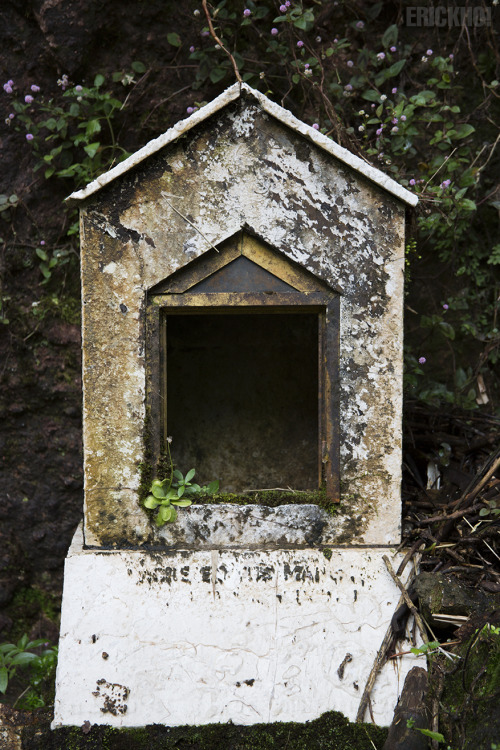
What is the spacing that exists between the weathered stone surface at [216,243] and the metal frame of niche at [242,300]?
0.11 ft

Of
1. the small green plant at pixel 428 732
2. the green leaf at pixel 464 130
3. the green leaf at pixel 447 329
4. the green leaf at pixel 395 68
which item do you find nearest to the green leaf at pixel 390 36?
the green leaf at pixel 395 68

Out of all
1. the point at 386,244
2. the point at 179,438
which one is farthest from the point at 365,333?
the point at 179,438

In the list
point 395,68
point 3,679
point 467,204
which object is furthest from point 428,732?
point 395,68

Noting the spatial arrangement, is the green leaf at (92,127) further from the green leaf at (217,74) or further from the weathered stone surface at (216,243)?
the weathered stone surface at (216,243)

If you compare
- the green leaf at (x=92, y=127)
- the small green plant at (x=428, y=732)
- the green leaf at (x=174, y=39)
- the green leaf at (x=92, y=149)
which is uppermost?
the green leaf at (x=174, y=39)

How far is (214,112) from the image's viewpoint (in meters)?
2.41

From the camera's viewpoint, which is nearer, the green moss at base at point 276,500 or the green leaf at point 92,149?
the green moss at base at point 276,500

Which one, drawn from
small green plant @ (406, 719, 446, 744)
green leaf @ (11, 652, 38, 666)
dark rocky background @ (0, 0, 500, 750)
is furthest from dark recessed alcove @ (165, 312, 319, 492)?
small green plant @ (406, 719, 446, 744)

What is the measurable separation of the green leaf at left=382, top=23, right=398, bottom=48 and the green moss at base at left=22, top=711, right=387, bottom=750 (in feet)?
11.2

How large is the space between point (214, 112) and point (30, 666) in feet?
9.97

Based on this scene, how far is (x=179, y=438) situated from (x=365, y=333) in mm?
1399

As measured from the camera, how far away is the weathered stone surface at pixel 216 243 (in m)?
2.45

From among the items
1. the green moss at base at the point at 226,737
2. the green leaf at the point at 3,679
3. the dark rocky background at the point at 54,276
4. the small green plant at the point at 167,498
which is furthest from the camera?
the dark rocky background at the point at 54,276

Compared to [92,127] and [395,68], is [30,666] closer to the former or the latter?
[92,127]
